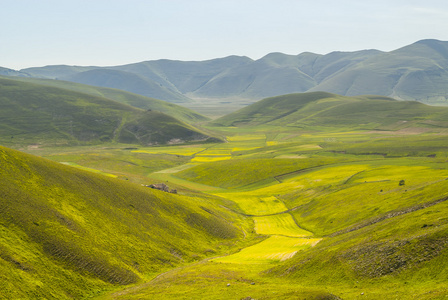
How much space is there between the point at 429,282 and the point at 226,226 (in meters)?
65.7

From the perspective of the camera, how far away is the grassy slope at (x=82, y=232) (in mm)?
51469

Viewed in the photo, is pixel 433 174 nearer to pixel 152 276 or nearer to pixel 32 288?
pixel 152 276

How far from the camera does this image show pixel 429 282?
3828 centimetres

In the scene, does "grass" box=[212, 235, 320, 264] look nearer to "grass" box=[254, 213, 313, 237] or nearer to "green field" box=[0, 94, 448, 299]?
"green field" box=[0, 94, 448, 299]

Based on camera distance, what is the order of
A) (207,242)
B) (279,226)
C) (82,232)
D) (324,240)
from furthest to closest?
(279,226) → (207,242) → (324,240) → (82,232)

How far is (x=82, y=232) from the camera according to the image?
6334 cm

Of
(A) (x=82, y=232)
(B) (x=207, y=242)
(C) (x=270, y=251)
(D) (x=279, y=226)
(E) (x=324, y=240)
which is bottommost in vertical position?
(D) (x=279, y=226)

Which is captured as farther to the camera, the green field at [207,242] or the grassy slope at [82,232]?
the grassy slope at [82,232]

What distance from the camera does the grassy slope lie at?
5147cm

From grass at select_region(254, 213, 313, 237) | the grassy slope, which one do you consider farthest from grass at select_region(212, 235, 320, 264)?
grass at select_region(254, 213, 313, 237)

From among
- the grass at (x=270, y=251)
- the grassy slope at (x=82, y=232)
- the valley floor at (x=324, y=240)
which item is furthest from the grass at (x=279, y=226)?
the grassy slope at (x=82, y=232)

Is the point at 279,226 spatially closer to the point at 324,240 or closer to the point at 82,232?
the point at 324,240

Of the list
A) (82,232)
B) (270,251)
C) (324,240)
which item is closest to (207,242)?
(270,251)

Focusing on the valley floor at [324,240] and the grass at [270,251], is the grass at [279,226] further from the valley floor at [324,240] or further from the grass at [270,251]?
the grass at [270,251]
